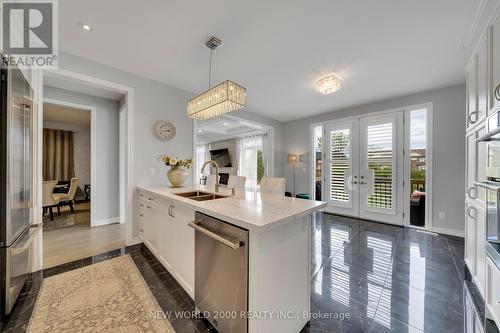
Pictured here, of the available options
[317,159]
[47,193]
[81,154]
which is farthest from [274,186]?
[81,154]

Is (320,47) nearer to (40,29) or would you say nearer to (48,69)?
(40,29)

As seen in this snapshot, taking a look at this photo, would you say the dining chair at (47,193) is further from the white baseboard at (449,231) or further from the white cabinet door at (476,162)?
the white baseboard at (449,231)

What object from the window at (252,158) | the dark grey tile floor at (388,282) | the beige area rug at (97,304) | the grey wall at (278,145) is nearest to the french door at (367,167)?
the dark grey tile floor at (388,282)

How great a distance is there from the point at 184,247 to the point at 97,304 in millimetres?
844

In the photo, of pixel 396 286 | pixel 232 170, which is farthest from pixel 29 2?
pixel 232 170

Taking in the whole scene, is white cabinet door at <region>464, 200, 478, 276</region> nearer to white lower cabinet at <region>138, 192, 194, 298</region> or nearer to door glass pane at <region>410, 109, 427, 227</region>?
door glass pane at <region>410, 109, 427, 227</region>

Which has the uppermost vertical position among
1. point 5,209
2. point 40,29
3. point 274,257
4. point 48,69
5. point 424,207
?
point 40,29

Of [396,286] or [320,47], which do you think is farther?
[320,47]

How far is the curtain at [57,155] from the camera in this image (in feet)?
18.9

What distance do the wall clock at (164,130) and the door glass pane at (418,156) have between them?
179 inches

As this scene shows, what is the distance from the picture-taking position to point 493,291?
1.30 meters

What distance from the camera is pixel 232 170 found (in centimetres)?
752

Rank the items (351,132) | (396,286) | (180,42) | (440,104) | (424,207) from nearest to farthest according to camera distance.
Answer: (396,286)
(180,42)
(440,104)
(424,207)
(351,132)

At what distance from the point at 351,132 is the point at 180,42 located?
396cm
